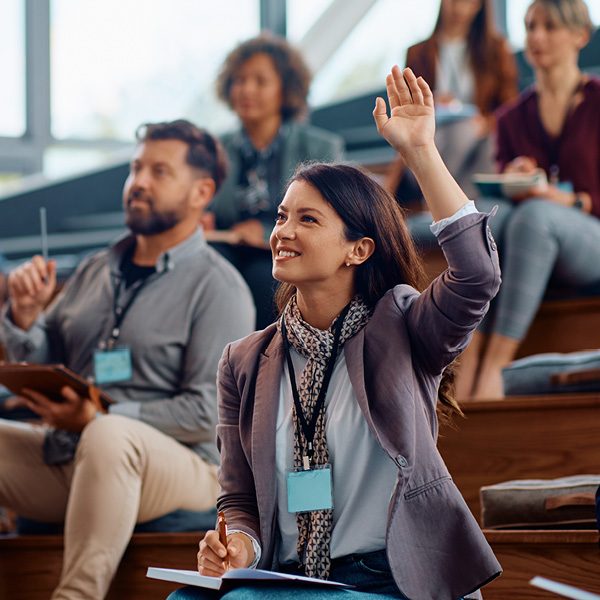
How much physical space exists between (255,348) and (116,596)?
0.74 m

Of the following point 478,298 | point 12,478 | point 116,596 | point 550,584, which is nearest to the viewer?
point 550,584

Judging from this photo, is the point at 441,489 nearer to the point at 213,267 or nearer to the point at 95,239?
the point at 213,267

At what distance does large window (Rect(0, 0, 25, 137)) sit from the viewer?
16.3ft

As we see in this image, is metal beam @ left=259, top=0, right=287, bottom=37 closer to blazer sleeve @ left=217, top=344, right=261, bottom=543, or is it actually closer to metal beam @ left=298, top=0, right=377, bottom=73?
metal beam @ left=298, top=0, right=377, bottom=73

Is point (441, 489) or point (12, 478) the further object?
point (12, 478)

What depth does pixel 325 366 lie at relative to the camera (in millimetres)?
1270

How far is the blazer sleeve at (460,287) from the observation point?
3.70 ft

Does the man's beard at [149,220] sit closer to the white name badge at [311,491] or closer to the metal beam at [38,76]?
the white name badge at [311,491]

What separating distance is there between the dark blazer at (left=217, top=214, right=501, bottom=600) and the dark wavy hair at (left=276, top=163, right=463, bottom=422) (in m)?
0.04

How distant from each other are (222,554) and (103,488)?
2.00 feet

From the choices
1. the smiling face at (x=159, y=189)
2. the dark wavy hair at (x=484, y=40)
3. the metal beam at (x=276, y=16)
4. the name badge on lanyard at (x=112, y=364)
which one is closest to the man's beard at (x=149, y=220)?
the smiling face at (x=159, y=189)

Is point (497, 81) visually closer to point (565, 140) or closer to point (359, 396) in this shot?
point (565, 140)

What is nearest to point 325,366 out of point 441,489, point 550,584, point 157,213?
point 441,489

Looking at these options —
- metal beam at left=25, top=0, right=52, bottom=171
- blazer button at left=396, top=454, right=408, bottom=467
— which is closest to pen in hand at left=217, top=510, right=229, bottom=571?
blazer button at left=396, top=454, right=408, bottom=467
